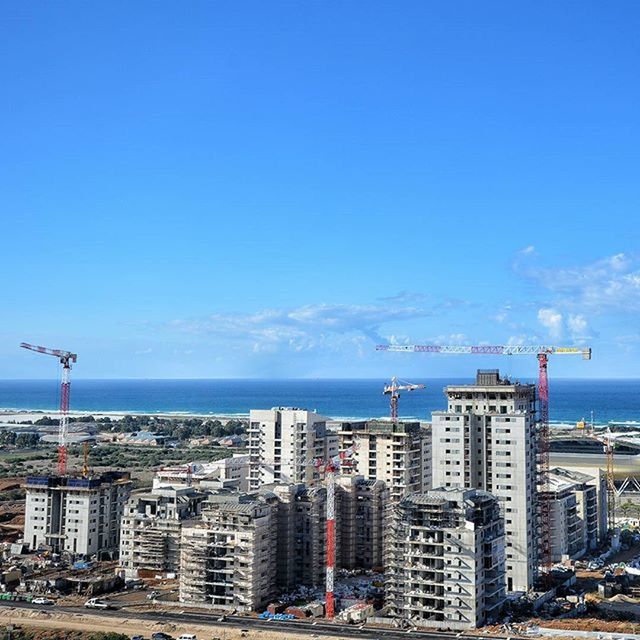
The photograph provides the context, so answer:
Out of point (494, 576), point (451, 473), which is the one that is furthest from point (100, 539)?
point (494, 576)

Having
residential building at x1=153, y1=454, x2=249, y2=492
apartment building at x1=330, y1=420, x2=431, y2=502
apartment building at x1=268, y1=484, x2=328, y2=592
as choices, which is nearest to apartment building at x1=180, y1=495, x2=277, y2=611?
apartment building at x1=268, y1=484, x2=328, y2=592

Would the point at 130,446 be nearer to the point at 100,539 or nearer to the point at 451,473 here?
the point at 100,539

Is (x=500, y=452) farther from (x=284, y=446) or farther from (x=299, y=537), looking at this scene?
(x=284, y=446)

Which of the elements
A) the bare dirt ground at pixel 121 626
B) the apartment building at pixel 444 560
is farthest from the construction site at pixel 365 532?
the bare dirt ground at pixel 121 626

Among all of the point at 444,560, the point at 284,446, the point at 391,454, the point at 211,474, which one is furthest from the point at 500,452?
the point at 211,474

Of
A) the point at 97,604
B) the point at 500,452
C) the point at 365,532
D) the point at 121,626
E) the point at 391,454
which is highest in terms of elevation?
the point at 500,452

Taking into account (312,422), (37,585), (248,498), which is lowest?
(37,585)

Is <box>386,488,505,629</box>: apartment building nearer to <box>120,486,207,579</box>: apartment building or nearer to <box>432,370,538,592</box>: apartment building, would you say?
<box>432,370,538,592</box>: apartment building
